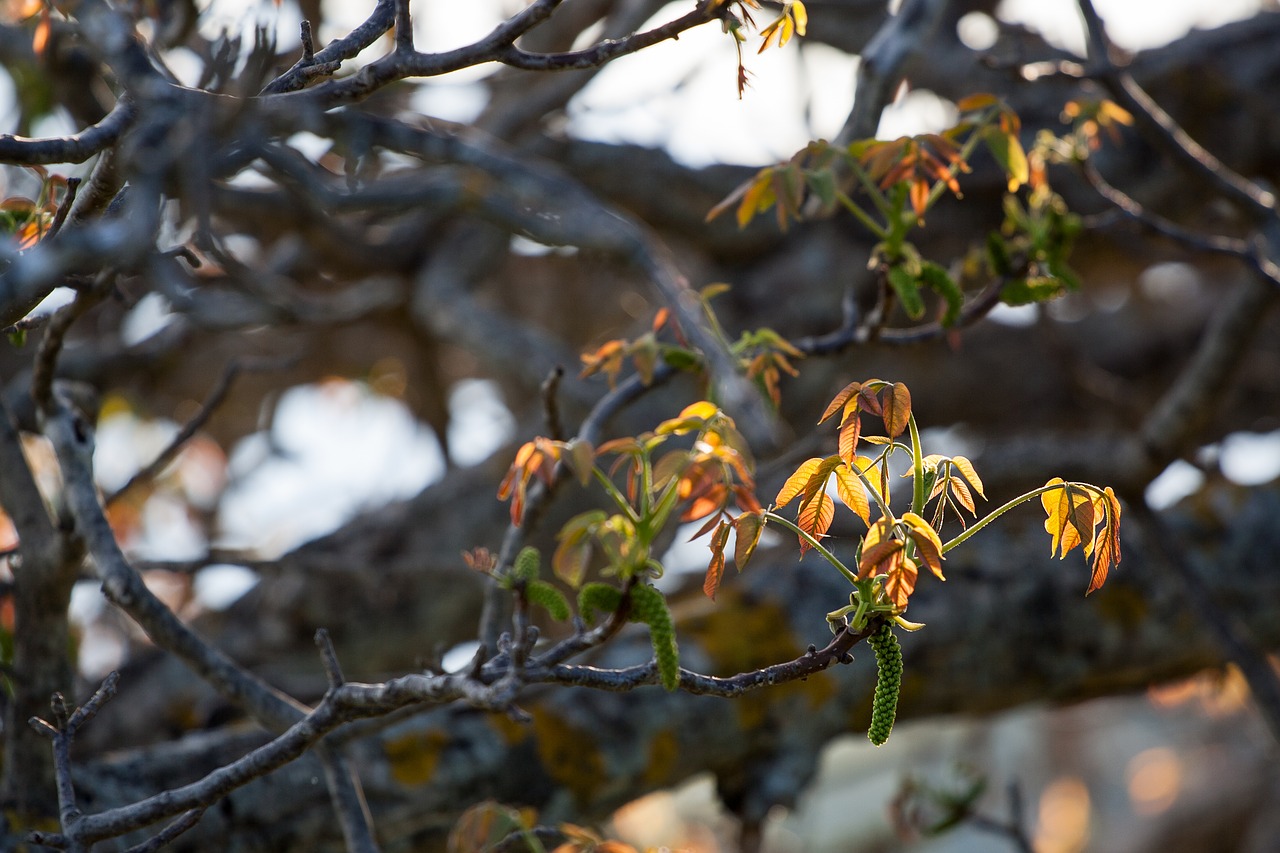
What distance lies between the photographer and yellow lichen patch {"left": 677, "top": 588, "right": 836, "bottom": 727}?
233 cm

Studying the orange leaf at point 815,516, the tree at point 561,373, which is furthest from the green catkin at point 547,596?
the orange leaf at point 815,516

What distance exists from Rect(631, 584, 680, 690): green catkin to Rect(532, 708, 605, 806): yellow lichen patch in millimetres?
1152

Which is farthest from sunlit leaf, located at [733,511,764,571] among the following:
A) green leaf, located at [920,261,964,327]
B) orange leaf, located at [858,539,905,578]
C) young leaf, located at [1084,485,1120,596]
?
green leaf, located at [920,261,964,327]

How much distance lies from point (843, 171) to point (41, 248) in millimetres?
1466

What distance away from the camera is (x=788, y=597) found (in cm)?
253

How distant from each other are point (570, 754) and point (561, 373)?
920mm

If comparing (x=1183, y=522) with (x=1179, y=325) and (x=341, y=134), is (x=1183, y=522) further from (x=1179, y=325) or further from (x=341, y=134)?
(x=341, y=134)

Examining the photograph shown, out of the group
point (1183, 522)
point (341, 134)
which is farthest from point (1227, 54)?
point (341, 134)

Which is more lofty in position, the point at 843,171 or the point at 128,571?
the point at 843,171

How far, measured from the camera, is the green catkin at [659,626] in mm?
986

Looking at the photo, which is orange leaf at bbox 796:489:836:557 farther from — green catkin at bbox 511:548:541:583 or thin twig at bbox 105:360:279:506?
thin twig at bbox 105:360:279:506

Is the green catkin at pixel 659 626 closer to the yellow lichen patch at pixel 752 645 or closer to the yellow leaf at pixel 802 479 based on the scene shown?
the yellow leaf at pixel 802 479

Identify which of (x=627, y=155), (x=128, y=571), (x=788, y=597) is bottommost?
(x=788, y=597)

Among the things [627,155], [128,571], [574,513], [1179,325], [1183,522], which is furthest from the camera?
[1179,325]
